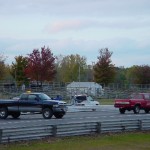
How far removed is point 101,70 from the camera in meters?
93.4

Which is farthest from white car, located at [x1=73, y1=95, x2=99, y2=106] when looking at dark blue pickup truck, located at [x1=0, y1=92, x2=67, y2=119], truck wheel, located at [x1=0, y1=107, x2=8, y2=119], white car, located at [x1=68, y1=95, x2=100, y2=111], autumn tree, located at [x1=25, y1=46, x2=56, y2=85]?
autumn tree, located at [x1=25, y1=46, x2=56, y2=85]

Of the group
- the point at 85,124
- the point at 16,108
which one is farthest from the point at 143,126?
the point at 16,108

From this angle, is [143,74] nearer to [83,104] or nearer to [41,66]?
[41,66]

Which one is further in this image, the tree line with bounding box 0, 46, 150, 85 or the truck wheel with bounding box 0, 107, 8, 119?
the tree line with bounding box 0, 46, 150, 85

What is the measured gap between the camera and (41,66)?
286ft

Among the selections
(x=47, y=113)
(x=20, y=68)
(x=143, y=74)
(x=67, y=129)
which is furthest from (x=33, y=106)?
(x=143, y=74)

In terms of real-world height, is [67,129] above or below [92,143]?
above

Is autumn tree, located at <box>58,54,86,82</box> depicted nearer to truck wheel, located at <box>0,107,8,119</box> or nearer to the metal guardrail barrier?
truck wheel, located at <box>0,107,8,119</box>

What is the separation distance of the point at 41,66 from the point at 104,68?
1301 centimetres

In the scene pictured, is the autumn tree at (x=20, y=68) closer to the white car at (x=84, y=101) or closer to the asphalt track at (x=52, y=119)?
the white car at (x=84, y=101)

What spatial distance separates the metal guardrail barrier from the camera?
57.9 ft

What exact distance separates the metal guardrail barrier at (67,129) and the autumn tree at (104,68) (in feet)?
225

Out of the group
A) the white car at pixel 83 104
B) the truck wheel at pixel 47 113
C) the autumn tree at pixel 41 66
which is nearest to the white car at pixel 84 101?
the white car at pixel 83 104

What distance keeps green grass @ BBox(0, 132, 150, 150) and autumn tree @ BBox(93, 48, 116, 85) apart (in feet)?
234
